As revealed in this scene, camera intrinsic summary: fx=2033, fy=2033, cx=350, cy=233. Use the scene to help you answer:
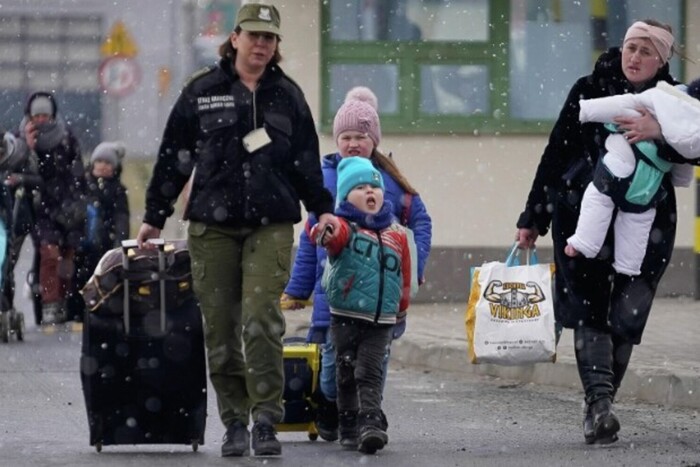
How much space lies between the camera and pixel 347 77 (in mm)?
17047

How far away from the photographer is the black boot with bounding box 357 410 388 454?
335 inches

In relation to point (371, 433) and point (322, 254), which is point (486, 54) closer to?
point (322, 254)

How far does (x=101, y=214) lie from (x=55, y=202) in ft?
1.44

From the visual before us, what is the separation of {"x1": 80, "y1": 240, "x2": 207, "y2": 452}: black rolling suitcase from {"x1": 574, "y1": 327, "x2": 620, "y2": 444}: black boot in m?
1.70

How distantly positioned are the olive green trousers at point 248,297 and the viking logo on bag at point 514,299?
1254 mm

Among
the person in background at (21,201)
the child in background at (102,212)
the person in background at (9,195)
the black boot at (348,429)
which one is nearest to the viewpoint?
Result: the black boot at (348,429)

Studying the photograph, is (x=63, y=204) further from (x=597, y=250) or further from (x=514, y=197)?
(x=597, y=250)

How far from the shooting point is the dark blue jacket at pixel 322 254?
29.4 feet

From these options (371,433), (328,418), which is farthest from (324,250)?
(371,433)

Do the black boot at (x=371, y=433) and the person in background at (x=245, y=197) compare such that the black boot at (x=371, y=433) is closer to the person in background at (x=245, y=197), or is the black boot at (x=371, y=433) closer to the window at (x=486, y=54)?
the person in background at (x=245, y=197)

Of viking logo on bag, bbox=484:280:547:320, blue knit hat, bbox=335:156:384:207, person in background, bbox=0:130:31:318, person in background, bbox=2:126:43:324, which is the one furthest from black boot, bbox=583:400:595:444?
person in background, bbox=2:126:43:324

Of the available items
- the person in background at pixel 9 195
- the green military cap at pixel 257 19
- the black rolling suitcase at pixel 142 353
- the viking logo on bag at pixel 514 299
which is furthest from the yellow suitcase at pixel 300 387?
the person in background at pixel 9 195

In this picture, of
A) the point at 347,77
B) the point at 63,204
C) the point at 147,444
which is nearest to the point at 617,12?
the point at 347,77

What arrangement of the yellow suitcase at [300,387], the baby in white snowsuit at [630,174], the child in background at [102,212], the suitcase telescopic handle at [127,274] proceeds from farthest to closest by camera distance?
the child in background at [102,212] → the yellow suitcase at [300,387] → the baby in white snowsuit at [630,174] → the suitcase telescopic handle at [127,274]
